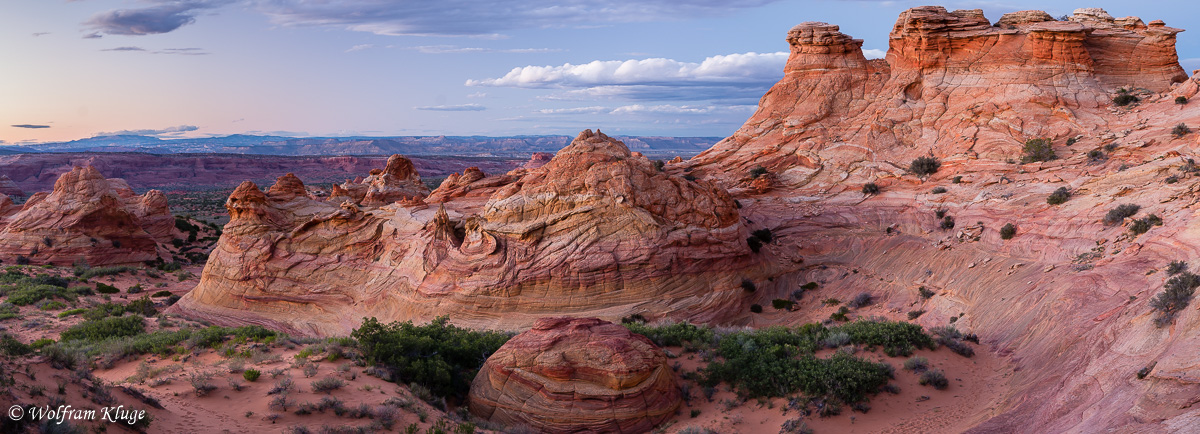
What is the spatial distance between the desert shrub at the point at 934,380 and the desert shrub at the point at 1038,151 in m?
22.6

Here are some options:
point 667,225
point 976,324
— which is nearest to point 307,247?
point 667,225

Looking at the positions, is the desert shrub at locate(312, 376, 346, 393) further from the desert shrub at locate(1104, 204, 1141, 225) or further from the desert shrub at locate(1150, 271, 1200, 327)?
the desert shrub at locate(1104, 204, 1141, 225)

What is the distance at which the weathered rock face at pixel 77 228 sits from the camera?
145 feet

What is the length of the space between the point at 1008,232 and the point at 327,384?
2905 centimetres

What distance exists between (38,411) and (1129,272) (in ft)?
89.4

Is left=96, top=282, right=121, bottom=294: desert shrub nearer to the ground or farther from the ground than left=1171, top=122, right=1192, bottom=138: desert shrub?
nearer to the ground

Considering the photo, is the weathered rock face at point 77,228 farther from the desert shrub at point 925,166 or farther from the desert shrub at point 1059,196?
the desert shrub at point 1059,196

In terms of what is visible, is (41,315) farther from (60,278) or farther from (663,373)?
(663,373)

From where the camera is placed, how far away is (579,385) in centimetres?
1681

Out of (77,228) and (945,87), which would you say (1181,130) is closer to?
(945,87)

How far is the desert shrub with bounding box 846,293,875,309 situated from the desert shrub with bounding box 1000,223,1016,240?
635cm

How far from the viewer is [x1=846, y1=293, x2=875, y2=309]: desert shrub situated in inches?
1208

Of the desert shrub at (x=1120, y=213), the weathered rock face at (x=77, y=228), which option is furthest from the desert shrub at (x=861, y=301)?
the weathered rock face at (x=77, y=228)

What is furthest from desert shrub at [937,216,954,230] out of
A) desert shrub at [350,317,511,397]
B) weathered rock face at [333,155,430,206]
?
weathered rock face at [333,155,430,206]
